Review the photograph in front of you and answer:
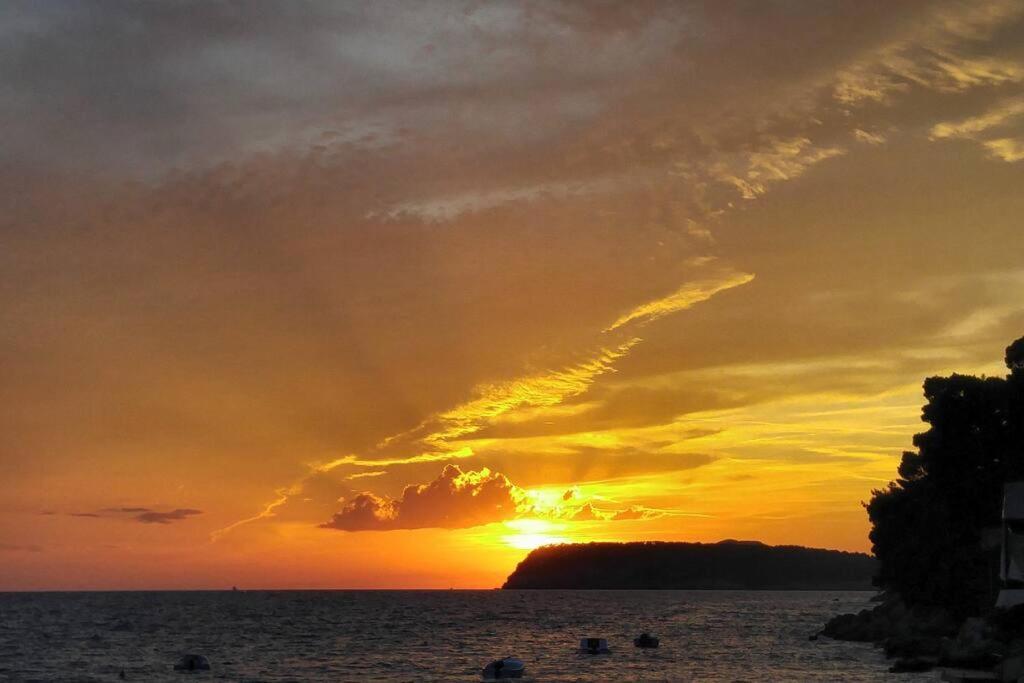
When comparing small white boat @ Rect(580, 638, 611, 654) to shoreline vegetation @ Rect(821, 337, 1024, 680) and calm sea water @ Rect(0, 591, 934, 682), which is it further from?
shoreline vegetation @ Rect(821, 337, 1024, 680)

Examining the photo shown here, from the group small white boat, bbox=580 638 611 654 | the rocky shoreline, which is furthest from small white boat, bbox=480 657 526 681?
small white boat, bbox=580 638 611 654

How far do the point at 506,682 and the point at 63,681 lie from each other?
3611cm

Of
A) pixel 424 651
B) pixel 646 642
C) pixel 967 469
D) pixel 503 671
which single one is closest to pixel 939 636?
pixel 967 469

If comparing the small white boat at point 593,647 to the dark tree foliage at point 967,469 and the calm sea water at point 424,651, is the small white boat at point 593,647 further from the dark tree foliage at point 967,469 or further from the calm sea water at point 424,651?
the dark tree foliage at point 967,469

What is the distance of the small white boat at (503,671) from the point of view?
8344 cm

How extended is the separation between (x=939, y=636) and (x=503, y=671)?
41.5 meters

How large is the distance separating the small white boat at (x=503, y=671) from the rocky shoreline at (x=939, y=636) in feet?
93.4

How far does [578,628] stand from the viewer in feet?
572

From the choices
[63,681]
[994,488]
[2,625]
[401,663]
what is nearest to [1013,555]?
[994,488]

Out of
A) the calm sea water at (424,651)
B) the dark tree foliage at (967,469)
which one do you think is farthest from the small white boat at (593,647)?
the dark tree foliage at (967,469)

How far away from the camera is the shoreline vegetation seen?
68.0 metres

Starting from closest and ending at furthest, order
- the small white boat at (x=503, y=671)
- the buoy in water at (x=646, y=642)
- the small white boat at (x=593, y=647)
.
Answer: the small white boat at (x=503, y=671)
the small white boat at (x=593, y=647)
the buoy in water at (x=646, y=642)

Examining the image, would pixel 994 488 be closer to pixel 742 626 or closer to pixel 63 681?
pixel 63 681

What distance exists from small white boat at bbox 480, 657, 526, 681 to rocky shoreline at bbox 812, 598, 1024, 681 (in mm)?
28481
